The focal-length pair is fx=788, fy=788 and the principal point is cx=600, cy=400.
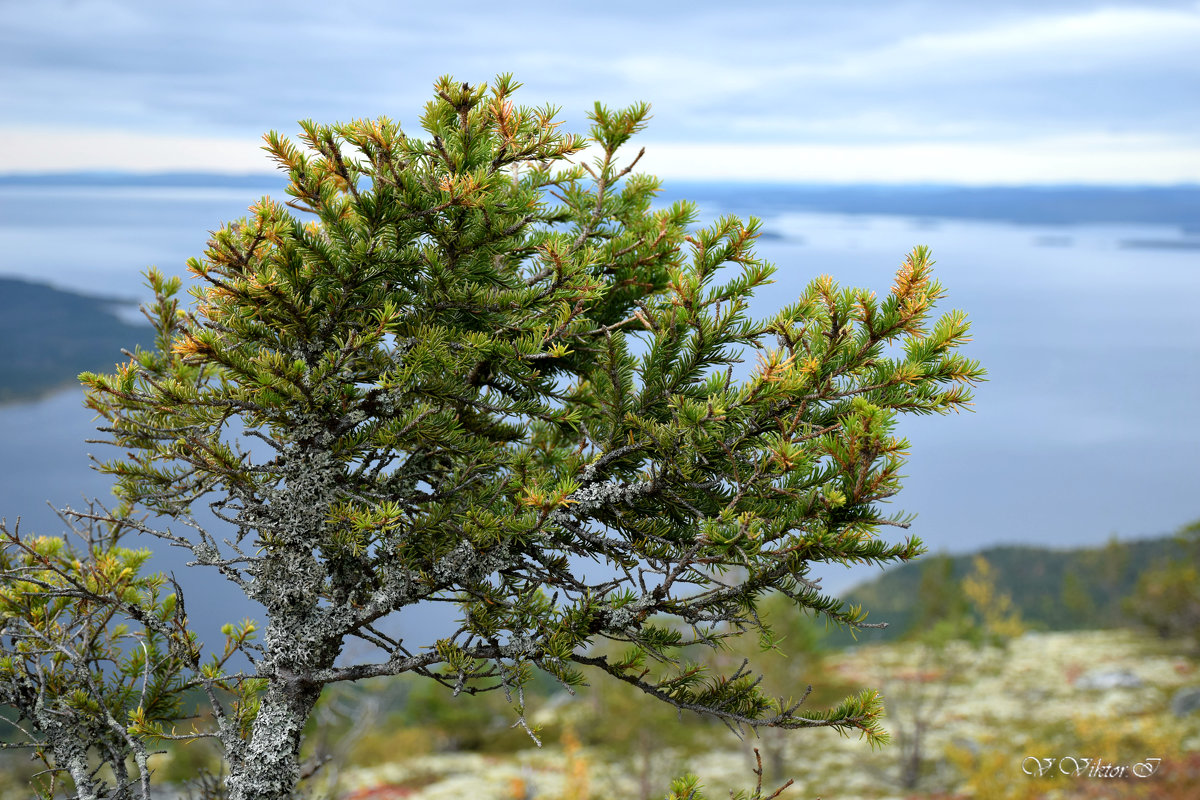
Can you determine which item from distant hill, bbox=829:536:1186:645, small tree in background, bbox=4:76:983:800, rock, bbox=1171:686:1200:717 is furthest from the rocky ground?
distant hill, bbox=829:536:1186:645

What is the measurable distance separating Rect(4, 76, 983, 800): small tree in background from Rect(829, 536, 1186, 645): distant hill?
82.2 metres

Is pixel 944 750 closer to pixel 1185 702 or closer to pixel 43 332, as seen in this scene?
pixel 1185 702

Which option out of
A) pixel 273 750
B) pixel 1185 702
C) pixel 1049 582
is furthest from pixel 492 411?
pixel 1049 582

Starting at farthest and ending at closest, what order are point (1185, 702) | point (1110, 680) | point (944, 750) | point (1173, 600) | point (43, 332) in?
point (43, 332) < point (1173, 600) < point (1110, 680) < point (1185, 702) < point (944, 750)

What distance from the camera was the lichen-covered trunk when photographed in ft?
13.9

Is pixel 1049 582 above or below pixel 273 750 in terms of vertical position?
below

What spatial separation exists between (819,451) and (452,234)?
2066mm

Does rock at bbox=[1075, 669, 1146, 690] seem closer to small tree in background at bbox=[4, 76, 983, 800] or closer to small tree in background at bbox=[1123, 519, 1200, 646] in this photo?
small tree in background at bbox=[1123, 519, 1200, 646]

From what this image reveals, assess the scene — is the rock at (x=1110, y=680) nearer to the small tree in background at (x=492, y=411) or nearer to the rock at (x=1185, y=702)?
the rock at (x=1185, y=702)

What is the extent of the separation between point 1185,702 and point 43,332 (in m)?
198

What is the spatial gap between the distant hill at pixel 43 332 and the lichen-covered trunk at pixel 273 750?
172 m

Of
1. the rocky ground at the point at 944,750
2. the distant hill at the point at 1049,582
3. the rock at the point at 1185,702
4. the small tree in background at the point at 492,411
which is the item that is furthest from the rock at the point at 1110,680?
→ the small tree in background at the point at 492,411

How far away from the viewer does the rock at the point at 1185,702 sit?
34656mm

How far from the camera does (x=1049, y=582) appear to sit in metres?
105
